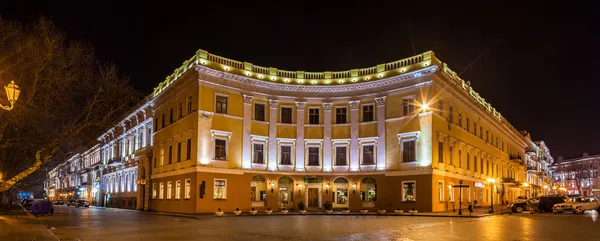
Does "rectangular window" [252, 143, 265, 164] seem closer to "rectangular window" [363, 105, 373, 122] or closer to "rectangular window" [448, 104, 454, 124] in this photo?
"rectangular window" [363, 105, 373, 122]

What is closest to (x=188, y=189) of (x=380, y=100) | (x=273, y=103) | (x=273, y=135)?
(x=273, y=135)

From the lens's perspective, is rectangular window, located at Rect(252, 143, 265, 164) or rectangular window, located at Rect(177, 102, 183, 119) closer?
rectangular window, located at Rect(252, 143, 265, 164)

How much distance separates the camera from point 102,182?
7781 centimetres

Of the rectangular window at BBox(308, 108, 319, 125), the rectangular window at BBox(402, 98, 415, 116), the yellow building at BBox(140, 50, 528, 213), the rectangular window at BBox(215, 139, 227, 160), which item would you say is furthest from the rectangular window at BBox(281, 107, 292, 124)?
the rectangular window at BBox(402, 98, 415, 116)

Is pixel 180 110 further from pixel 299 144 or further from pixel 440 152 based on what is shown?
pixel 440 152

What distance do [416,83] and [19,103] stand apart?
31.4m

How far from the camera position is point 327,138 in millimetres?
47656

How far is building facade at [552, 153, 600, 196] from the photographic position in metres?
151

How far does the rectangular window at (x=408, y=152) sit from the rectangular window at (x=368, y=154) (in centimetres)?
320

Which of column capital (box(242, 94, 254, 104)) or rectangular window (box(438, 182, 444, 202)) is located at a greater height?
column capital (box(242, 94, 254, 104))

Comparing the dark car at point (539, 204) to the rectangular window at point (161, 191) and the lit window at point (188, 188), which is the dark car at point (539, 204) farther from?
the rectangular window at point (161, 191)

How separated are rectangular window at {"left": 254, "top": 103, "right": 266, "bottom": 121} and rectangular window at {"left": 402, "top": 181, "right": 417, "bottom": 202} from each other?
14.0 m

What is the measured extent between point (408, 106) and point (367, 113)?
4.32 meters

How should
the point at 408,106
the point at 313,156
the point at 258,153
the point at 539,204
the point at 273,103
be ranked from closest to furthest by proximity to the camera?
1. the point at 408,106
2. the point at 539,204
3. the point at 258,153
4. the point at 273,103
5. the point at 313,156
